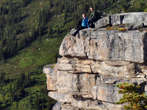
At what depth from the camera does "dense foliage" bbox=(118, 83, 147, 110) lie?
1639 inches

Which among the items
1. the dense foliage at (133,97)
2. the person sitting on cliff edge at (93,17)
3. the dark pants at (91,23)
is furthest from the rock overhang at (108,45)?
the dense foliage at (133,97)

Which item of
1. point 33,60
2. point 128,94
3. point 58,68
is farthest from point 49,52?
point 128,94

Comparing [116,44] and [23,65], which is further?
[23,65]

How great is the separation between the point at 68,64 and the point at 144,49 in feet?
44.8

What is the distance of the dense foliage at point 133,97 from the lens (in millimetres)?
41625

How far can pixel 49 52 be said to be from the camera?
184500mm

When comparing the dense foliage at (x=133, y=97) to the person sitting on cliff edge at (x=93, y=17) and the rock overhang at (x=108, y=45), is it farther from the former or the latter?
the person sitting on cliff edge at (x=93, y=17)

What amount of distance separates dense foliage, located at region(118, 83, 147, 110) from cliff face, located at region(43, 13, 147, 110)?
6.04 feet

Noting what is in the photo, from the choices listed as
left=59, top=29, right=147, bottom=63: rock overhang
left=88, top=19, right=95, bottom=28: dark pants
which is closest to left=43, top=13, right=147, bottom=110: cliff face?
left=59, top=29, right=147, bottom=63: rock overhang

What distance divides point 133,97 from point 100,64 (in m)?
8.27

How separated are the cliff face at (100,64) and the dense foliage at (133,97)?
1.84 m

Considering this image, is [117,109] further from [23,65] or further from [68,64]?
[23,65]

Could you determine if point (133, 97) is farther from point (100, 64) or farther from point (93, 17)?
point (93, 17)

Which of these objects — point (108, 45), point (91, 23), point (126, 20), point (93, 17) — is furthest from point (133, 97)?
point (93, 17)
